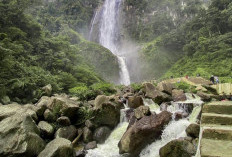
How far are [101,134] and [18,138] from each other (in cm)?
397

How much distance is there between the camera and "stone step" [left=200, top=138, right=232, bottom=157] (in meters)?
2.02

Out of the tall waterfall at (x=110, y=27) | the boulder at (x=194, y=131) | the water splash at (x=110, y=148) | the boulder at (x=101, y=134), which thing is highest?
the tall waterfall at (x=110, y=27)

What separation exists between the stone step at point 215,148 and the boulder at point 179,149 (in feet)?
12.2

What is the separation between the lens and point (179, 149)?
5.66 m

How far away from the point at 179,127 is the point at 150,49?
36952 millimetres

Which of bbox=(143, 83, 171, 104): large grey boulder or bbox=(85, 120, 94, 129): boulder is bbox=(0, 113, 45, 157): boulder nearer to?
bbox=(85, 120, 94, 129): boulder

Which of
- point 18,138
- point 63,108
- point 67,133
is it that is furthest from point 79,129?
point 18,138

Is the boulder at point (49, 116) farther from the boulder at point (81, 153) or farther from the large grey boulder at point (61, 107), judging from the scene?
the boulder at point (81, 153)

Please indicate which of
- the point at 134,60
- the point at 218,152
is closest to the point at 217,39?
the point at 134,60

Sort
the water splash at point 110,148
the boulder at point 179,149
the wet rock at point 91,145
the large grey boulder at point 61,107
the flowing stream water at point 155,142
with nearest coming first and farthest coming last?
the boulder at point 179,149 < the flowing stream water at point 155,142 < the water splash at point 110,148 < the wet rock at point 91,145 < the large grey boulder at point 61,107

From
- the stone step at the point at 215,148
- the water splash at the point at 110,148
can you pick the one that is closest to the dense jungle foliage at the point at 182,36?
the water splash at the point at 110,148

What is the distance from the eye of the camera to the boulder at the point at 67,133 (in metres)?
7.96

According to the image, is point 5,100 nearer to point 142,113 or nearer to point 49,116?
point 49,116

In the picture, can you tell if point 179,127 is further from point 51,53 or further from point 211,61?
point 211,61
